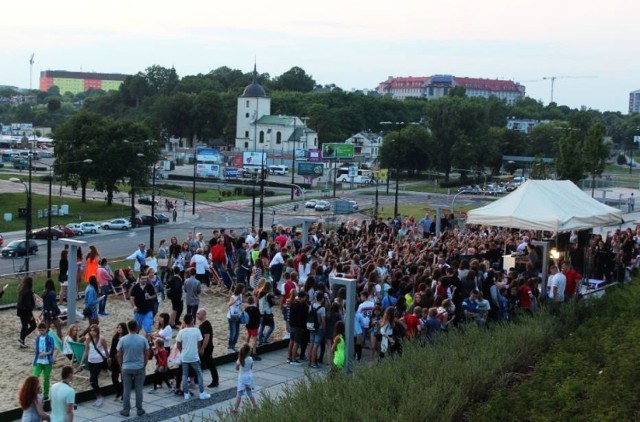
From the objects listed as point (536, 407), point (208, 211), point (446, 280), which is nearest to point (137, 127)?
point (208, 211)

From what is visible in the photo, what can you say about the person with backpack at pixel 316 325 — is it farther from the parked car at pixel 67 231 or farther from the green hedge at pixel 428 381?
the parked car at pixel 67 231

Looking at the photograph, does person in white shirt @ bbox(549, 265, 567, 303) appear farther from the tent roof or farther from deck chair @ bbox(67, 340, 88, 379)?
deck chair @ bbox(67, 340, 88, 379)

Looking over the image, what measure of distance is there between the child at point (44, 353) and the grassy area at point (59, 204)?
49824 millimetres

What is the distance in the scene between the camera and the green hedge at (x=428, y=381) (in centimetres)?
878

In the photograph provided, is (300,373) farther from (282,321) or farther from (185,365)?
(282,321)

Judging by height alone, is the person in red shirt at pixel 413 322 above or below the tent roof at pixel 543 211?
below

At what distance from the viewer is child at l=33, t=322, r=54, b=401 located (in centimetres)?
1151

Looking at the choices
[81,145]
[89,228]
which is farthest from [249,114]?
[89,228]

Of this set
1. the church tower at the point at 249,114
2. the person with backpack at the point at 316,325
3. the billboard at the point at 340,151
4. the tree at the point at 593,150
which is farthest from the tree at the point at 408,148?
the person with backpack at the point at 316,325

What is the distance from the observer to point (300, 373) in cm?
1392

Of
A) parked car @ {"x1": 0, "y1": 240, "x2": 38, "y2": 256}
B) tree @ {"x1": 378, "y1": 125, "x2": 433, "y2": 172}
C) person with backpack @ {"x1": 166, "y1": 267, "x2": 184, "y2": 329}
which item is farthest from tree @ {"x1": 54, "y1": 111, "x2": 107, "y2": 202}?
person with backpack @ {"x1": 166, "y1": 267, "x2": 184, "y2": 329}

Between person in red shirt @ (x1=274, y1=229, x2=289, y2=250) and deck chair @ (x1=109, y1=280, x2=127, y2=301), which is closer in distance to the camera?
deck chair @ (x1=109, y1=280, x2=127, y2=301)

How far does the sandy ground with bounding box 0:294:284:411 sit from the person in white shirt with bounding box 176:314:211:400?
1.02 m

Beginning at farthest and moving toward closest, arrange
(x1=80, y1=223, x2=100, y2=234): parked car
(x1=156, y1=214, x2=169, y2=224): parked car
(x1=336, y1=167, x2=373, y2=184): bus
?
(x1=336, y1=167, x2=373, y2=184): bus, (x1=156, y1=214, x2=169, y2=224): parked car, (x1=80, y1=223, x2=100, y2=234): parked car
